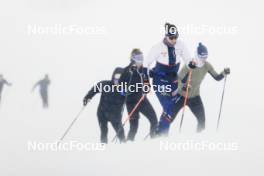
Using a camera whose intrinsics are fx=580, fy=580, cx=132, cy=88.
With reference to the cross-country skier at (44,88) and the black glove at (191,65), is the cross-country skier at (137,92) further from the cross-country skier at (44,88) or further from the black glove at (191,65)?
the cross-country skier at (44,88)

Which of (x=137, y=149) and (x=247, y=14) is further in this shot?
(x=247, y=14)

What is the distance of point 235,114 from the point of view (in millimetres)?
7664

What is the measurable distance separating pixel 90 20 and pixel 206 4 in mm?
1693

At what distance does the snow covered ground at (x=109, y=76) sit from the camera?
738cm

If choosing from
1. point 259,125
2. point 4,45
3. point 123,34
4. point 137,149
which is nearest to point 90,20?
point 123,34

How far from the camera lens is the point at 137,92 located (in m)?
7.39

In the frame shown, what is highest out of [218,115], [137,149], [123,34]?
[123,34]

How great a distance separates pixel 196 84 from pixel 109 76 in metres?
1.15

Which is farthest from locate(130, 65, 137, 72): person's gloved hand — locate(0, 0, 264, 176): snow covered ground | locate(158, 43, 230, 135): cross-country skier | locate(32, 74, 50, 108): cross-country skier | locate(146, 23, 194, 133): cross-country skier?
locate(32, 74, 50, 108): cross-country skier

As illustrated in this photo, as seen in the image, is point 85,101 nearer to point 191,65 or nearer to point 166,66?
point 166,66

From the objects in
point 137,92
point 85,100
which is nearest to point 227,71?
point 137,92

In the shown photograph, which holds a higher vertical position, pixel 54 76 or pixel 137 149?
pixel 54 76

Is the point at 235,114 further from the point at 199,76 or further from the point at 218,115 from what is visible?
the point at 199,76

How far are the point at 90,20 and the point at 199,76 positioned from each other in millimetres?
1836
